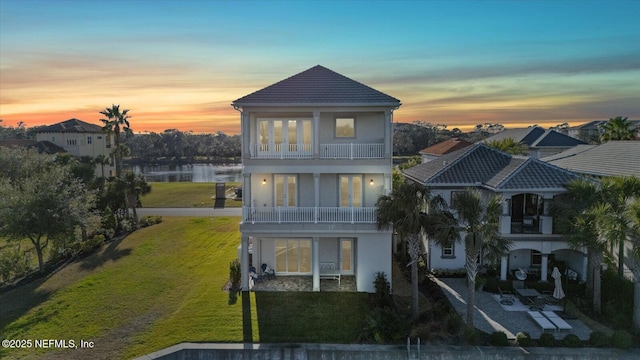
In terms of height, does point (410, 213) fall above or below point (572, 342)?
above

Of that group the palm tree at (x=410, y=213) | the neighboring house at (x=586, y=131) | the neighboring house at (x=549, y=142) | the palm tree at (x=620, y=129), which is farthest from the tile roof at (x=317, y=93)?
the neighboring house at (x=586, y=131)

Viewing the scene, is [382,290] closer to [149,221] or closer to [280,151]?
[280,151]

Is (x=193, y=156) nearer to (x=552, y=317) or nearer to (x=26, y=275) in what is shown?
(x=26, y=275)

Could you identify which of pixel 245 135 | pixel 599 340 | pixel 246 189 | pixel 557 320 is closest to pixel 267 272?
pixel 246 189

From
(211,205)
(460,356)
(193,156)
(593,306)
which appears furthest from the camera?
(193,156)

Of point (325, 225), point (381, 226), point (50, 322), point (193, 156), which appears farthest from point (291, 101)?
point (193, 156)

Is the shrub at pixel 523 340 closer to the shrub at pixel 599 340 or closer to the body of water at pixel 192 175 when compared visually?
A: the shrub at pixel 599 340
